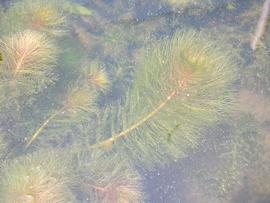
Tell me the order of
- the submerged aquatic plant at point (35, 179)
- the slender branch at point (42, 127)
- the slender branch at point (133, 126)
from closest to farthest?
1. the submerged aquatic plant at point (35, 179)
2. the slender branch at point (133, 126)
3. the slender branch at point (42, 127)

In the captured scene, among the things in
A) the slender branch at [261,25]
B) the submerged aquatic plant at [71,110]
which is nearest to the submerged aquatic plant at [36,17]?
the submerged aquatic plant at [71,110]

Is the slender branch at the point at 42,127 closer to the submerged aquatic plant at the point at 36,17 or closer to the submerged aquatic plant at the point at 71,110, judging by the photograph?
the submerged aquatic plant at the point at 71,110

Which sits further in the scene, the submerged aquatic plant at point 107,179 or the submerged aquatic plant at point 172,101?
the submerged aquatic plant at point 107,179

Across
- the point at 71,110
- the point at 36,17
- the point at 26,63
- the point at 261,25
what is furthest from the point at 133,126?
the point at 261,25

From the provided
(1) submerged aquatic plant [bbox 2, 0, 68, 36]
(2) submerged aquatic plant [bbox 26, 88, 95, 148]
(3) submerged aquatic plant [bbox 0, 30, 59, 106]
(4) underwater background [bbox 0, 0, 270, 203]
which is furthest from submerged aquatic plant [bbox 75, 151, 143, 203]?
(1) submerged aquatic plant [bbox 2, 0, 68, 36]

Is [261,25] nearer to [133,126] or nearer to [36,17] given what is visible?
[133,126]

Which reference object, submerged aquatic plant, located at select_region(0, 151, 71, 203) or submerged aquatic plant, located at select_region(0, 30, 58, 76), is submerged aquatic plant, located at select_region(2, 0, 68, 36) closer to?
submerged aquatic plant, located at select_region(0, 30, 58, 76)

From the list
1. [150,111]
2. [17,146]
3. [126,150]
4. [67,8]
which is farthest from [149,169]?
[67,8]
